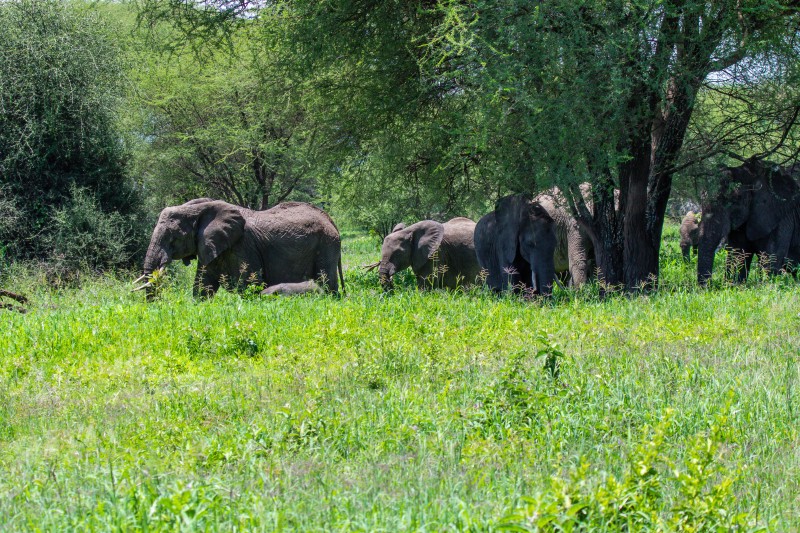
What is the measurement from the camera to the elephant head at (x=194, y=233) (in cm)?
1341

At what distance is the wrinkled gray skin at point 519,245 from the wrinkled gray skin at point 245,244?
2745mm

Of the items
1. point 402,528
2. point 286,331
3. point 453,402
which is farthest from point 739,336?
point 402,528

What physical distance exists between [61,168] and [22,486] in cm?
1715

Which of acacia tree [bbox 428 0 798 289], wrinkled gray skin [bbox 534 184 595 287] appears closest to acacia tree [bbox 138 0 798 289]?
acacia tree [bbox 428 0 798 289]

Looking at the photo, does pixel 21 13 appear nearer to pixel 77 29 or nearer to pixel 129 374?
pixel 77 29

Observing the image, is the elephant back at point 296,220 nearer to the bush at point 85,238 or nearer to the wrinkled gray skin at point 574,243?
Result: the wrinkled gray skin at point 574,243

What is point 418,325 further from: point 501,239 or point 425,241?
point 425,241

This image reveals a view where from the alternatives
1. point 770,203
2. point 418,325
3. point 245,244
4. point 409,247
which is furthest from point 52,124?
point 770,203

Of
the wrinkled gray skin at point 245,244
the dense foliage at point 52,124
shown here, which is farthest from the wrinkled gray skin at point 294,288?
the dense foliage at point 52,124

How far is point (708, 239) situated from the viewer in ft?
45.0

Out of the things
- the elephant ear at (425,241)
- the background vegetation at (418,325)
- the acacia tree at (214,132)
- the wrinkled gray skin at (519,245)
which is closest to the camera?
the background vegetation at (418,325)

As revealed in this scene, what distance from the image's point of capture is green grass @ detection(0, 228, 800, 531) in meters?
3.97

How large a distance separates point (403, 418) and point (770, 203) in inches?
408

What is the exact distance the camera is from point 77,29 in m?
20.3
